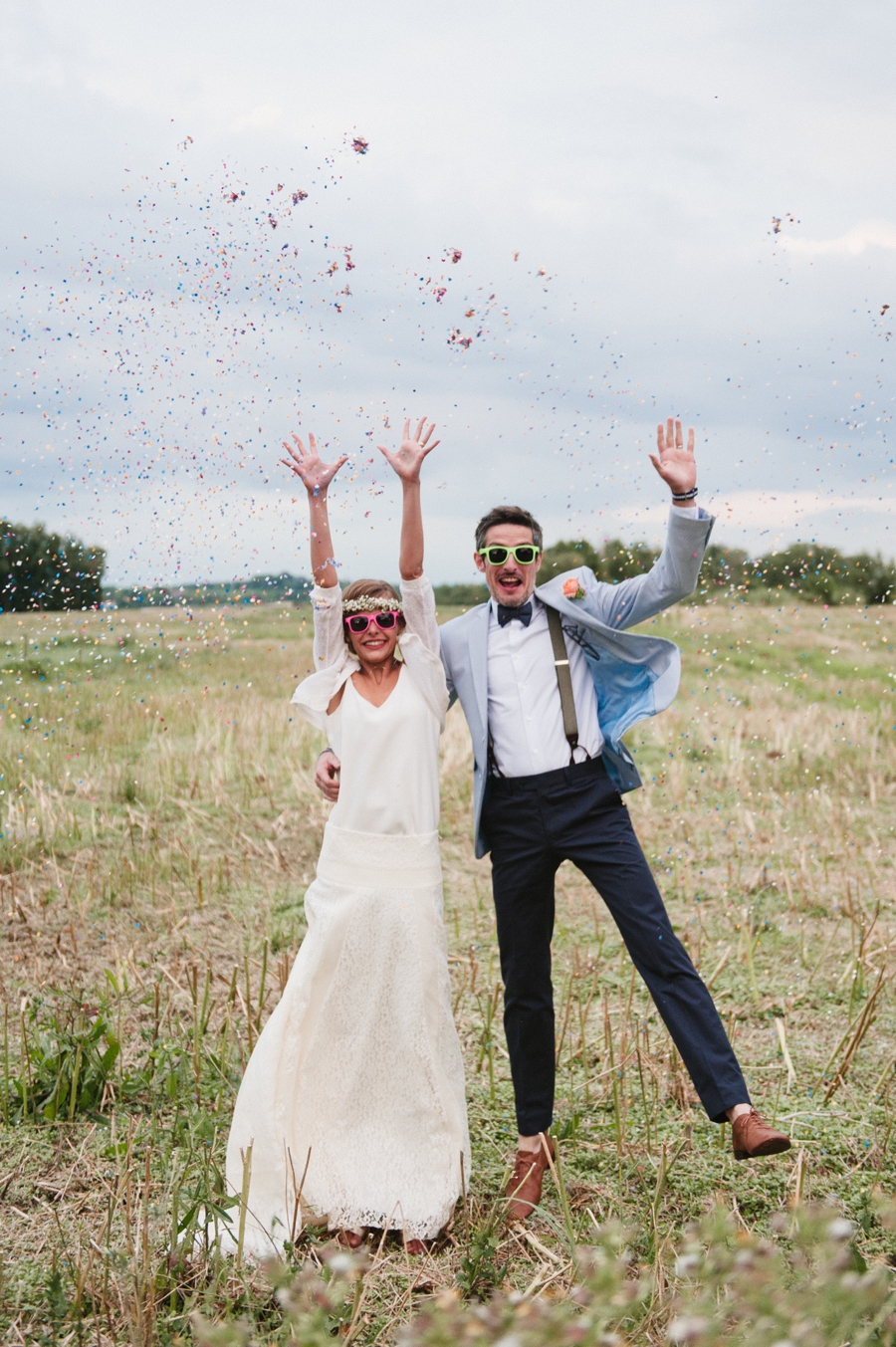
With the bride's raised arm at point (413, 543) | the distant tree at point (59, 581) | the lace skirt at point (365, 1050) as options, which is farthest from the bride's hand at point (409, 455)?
the distant tree at point (59, 581)

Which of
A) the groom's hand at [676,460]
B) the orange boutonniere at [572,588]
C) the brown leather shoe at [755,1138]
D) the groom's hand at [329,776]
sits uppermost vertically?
the groom's hand at [676,460]

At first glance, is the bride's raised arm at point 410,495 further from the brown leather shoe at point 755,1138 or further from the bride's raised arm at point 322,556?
the brown leather shoe at point 755,1138

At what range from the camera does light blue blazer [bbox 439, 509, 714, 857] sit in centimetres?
386

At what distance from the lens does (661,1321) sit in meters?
2.89

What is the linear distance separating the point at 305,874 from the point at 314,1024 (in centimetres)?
442

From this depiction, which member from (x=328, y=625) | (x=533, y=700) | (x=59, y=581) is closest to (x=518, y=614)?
(x=533, y=700)

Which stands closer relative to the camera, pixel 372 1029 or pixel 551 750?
pixel 372 1029

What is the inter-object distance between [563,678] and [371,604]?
0.75 m

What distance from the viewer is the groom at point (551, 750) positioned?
3.73 metres

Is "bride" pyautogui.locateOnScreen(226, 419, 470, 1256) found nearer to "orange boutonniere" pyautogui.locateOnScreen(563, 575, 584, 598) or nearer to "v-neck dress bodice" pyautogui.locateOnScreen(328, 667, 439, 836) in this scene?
"v-neck dress bodice" pyautogui.locateOnScreen(328, 667, 439, 836)

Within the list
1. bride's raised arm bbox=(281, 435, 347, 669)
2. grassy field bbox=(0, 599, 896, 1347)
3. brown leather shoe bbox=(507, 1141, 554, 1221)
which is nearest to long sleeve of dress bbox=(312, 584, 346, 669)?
bride's raised arm bbox=(281, 435, 347, 669)

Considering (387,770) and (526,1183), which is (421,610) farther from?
(526,1183)

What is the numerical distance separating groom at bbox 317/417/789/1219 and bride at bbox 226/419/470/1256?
0.26m

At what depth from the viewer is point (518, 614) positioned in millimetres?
4043
